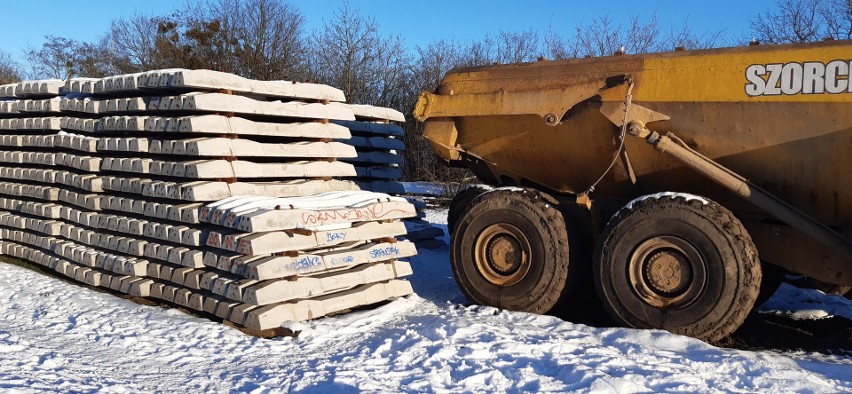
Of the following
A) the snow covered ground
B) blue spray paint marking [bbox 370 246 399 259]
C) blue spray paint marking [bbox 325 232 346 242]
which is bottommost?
the snow covered ground

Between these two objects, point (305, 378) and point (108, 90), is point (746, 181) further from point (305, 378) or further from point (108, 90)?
point (108, 90)

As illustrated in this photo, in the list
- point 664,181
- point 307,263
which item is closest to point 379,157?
point 307,263

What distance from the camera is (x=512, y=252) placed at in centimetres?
698

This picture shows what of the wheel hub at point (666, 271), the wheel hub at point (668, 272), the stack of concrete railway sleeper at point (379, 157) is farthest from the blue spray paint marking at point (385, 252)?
the stack of concrete railway sleeper at point (379, 157)

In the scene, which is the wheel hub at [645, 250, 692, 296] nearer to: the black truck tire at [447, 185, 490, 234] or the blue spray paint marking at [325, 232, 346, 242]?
the black truck tire at [447, 185, 490, 234]

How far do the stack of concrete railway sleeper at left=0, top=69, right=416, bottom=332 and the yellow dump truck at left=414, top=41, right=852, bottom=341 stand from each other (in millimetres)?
1224

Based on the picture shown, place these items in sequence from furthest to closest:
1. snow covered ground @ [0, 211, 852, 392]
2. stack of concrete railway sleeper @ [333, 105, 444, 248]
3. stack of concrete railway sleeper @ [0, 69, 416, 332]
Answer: stack of concrete railway sleeper @ [333, 105, 444, 248]
stack of concrete railway sleeper @ [0, 69, 416, 332]
snow covered ground @ [0, 211, 852, 392]

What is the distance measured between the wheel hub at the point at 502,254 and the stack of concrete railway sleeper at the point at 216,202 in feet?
2.62

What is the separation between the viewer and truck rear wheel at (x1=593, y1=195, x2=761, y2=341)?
5.71 metres

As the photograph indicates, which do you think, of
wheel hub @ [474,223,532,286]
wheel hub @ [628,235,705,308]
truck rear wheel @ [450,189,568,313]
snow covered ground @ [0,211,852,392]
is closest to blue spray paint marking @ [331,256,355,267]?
snow covered ground @ [0,211,852,392]

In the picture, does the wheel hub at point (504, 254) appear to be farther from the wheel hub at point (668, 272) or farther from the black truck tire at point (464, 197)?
the wheel hub at point (668, 272)

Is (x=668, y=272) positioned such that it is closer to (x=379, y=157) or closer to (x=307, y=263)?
(x=307, y=263)

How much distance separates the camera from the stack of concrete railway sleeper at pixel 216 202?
6.33m

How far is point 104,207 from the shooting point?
761cm
